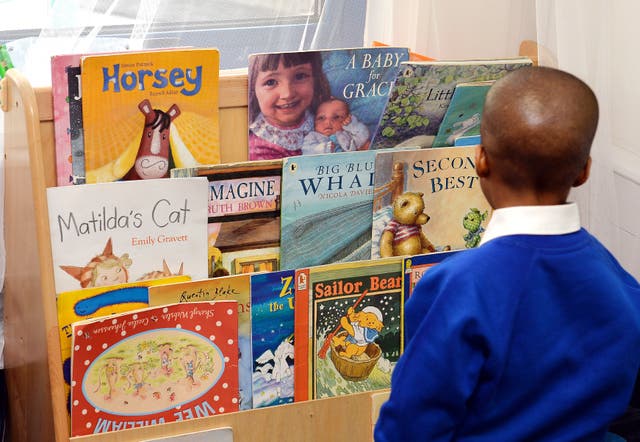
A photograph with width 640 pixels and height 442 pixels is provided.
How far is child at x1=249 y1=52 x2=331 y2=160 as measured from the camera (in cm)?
125

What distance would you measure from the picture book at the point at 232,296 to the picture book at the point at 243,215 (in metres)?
0.04

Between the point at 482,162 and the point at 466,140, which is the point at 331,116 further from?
the point at 482,162

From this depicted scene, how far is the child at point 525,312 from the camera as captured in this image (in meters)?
0.85

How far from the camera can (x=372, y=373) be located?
1.39 metres

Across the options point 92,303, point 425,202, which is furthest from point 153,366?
point 425,202

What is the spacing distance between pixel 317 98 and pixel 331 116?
33mm

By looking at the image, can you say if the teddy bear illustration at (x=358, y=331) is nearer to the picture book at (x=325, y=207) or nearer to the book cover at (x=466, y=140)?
the picture book at (x=325, y=207)

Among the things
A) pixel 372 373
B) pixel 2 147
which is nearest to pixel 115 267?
pixel 2 147

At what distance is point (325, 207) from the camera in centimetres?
131

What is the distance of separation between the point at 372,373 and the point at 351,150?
33cm

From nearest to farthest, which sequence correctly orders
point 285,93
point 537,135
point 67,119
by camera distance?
point 537,135
point 67,119
point 285,93

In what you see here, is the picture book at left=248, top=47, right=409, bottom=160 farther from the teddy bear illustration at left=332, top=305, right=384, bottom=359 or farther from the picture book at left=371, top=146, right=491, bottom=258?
the teddy bear illustration at left=332, top=305, right=384, bottom=359

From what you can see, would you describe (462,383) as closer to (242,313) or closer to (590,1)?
(242,313)

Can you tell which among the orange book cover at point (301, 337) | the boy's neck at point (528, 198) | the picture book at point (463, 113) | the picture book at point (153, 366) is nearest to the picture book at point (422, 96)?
the picture book at point (463, 113)
